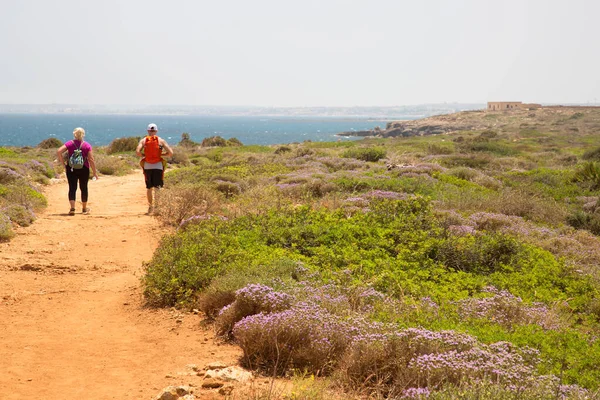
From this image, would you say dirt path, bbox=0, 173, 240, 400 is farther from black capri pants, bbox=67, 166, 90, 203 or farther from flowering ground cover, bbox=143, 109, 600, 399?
black capri pants, bbox=67, 166, 90, 203

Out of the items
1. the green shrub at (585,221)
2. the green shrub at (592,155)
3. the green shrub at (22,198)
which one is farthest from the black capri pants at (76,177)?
the green shrub at (592,155)

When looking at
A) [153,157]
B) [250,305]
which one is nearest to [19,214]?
[153,157]

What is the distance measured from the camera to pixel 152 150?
12586 mm

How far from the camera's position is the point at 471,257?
850 centimetres

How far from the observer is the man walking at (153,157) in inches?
493

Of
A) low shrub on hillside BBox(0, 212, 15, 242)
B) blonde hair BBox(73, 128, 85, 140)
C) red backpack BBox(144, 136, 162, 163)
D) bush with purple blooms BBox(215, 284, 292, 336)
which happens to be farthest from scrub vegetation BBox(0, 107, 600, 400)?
blonde hair BBox(73, 128, 85, 140)

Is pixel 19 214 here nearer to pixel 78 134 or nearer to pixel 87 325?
pixel 78 134

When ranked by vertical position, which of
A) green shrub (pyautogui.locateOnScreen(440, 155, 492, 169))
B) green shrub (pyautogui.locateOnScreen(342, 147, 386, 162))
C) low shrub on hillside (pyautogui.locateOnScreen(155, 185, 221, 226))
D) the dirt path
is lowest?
the dirt path

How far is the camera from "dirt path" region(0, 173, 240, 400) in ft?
15.6

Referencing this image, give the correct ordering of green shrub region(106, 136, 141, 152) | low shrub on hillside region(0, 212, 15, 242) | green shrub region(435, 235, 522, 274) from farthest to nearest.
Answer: green shrub region(106, 136, 141, 152), low shrub on hillside region(0, 212, 15, 242), green shrub region(435, 235, 522, 274)

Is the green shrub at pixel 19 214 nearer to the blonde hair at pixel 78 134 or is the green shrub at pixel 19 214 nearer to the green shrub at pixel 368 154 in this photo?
the blonde hair at pixel 78 134

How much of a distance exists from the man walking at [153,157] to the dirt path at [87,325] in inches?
82.7

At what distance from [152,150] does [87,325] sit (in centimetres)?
695

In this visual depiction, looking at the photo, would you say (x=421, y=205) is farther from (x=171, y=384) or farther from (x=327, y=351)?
(x=171, y=384)
